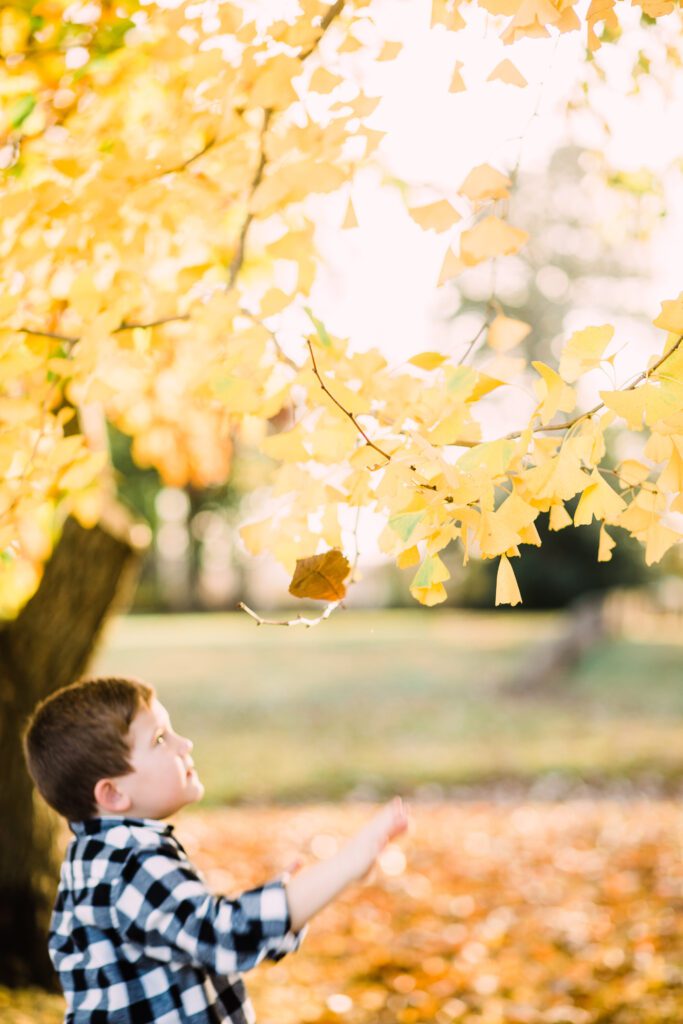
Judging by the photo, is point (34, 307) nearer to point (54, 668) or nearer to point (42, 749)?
point (42, 749)

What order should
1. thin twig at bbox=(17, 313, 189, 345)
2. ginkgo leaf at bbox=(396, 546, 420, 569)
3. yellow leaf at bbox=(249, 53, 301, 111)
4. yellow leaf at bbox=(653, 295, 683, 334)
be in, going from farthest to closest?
thin twig at bbox=(17, 313, 189, 345)
yellow leaf at bbox=(249, 53, 301, 111)
ginkgo leaf at bbox=(396, 546, 420, 569)
yellow leaf at bbox=(653, 295, 683, 334)

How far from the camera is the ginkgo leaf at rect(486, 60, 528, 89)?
1668 mm

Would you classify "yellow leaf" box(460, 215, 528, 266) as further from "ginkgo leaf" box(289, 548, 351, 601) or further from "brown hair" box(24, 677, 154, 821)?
"brown hair" box(24, 677, 154, 821)

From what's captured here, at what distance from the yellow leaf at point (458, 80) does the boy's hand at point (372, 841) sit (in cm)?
127

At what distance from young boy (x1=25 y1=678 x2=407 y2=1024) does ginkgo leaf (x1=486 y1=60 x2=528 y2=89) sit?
1284 millimetres

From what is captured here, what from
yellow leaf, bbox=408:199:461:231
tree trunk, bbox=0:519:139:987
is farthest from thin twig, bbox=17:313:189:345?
tree trunk, bbox=0:519:139:987

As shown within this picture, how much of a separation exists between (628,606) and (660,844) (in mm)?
14209

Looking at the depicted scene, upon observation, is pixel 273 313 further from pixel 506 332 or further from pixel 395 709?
pixel 395 709

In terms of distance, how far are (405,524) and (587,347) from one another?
38 centimetres

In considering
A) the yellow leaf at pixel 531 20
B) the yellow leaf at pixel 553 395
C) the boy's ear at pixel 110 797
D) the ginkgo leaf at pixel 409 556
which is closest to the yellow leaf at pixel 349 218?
the yellow leaf at pixel 531 20

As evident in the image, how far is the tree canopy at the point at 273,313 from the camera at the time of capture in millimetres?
1531

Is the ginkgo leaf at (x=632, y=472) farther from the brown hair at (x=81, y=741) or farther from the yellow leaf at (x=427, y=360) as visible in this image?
the brown hair at (x=81, y=741)

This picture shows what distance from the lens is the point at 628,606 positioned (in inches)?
795

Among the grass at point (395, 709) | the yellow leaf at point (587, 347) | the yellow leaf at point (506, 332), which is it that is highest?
the yellow leaf at point (587, 347)
